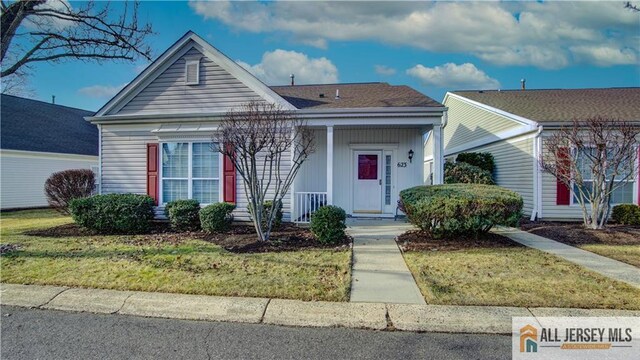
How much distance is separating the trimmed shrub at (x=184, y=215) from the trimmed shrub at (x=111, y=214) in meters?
0.76

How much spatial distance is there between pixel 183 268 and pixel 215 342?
234cm

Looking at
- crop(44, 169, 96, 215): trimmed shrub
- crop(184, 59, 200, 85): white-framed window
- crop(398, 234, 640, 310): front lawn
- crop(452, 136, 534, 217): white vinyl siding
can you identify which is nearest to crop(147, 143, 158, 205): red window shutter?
crop(184, 59, 200, 85): white-framed window

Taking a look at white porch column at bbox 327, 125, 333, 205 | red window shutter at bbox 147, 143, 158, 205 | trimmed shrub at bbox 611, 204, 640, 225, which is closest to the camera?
white porch column at bbox 327, 125, 333, 205

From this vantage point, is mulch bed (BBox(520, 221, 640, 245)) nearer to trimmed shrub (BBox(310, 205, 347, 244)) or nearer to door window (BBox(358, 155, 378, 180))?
door window (BBox(358, 155, 378, 180))

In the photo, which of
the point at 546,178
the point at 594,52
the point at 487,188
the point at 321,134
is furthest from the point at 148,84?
the point at 594,52

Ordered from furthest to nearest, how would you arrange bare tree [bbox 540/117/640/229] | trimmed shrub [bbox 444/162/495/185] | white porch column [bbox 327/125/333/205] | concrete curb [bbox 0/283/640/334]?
1. trimmed shrub [bbox 444/162/495/185]
2. white porch column [bbox 327/125/333/205]
3. bare tree [bbox 540/117/640/229]
4. concrete curb [bbox 0/283/640/334]

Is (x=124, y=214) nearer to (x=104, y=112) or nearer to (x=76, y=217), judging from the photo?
(x=76, y=217)

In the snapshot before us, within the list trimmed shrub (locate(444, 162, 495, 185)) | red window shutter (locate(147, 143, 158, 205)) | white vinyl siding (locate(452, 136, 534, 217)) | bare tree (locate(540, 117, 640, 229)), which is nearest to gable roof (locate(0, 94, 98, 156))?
red window shutter (locate(147, 143, 158, 205))

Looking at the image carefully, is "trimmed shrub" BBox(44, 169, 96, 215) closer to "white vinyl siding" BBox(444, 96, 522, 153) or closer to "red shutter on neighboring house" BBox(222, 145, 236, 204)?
"red shutter on neighboring house" BBox(222, 145, 236, 204)

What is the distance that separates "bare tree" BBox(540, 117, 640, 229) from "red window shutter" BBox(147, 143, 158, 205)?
1098 centimetres

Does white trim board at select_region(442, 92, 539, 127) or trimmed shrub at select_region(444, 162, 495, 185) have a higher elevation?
white trim board at select_region(442, 92, 539, 127)

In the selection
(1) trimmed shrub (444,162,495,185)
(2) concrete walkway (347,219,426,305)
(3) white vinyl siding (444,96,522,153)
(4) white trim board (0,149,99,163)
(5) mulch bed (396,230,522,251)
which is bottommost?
(2) concrete walkway (347,219,426,305)

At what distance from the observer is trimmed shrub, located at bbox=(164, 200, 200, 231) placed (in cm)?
880

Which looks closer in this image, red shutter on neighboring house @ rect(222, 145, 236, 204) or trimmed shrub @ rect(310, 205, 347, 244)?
trimmed shrub @ rect(310, 205, 347, 244)
